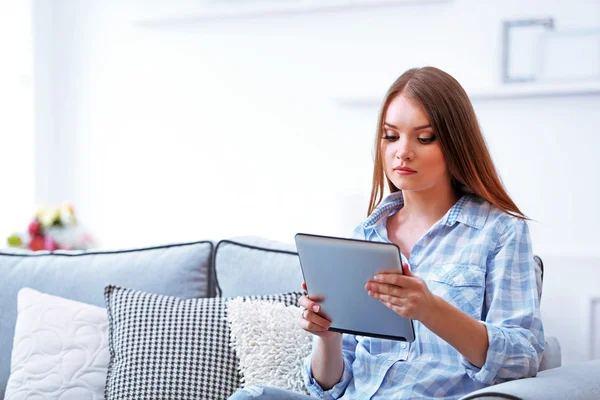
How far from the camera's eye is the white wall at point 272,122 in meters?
2.26

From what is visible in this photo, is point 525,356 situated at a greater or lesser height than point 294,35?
lesser

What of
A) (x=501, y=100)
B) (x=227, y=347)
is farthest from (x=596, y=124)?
Answer: (x=227, y=347)

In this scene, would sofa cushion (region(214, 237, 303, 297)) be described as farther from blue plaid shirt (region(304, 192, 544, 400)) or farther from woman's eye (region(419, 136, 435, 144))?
woman's eye (region(419, 136, 435, 144))

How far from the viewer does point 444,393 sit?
4.14ft

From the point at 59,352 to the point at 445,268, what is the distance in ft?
3.05

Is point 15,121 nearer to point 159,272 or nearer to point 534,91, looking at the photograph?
point 159,272

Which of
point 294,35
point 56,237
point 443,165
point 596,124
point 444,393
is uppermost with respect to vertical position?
point 294,35

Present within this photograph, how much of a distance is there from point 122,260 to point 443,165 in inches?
36.7

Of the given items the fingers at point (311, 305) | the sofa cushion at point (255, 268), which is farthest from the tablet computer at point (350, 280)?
the sofa cushion at point (255, 268)

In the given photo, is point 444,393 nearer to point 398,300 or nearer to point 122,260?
point 398,300

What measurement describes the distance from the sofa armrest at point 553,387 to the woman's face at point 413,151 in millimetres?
405

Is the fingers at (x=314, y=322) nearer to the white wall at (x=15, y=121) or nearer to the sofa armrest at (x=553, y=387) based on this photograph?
the sofa armrest at (x=553, y=387)

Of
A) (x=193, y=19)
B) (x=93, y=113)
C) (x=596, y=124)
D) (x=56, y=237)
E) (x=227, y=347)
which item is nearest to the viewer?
(x=227, y=347)

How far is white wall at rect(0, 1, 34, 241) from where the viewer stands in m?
2.97
